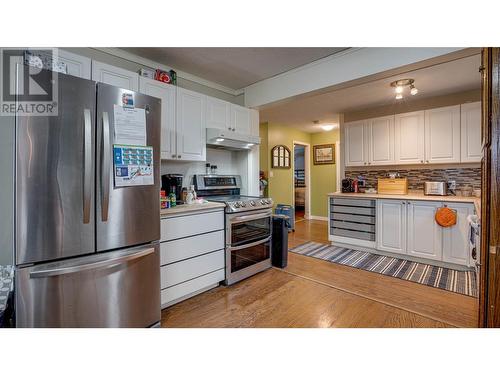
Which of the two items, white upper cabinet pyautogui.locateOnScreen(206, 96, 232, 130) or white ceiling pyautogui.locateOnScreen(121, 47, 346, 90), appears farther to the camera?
white upper cabinet pyautogui.locateOnScreen(206, 96, 232, 130)

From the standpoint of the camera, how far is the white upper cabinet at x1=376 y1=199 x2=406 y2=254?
322 centimetres

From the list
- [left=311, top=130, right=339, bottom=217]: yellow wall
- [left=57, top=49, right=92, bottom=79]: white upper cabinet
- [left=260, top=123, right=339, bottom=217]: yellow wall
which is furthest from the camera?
[left=311, top=130, right=339, bottom=217]: yellow wall

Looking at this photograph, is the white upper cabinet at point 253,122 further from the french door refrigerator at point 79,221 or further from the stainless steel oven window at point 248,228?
the french door refrigerator at point 79,221

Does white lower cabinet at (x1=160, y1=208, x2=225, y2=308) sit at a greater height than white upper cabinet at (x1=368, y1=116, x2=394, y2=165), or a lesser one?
lesser

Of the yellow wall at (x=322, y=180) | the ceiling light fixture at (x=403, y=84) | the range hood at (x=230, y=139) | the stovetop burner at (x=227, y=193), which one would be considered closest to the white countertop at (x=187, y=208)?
the stovetop burner at (x=227, y=193)

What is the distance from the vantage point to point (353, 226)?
12.0ft

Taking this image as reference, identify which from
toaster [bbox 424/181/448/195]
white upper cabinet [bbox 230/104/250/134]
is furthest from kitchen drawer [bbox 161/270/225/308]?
toaster [bbox 424/181/448/195]

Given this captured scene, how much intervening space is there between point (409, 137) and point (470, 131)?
0.67 metres

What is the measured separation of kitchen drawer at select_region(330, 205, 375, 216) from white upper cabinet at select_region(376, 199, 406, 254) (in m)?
0.10

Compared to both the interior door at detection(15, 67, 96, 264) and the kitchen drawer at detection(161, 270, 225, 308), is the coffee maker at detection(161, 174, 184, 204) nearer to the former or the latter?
the kitchen drawer at detection(161, 270, 225, 308)

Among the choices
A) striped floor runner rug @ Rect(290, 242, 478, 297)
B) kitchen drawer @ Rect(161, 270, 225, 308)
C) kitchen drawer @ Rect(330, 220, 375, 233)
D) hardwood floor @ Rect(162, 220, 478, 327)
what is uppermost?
kitchen drawer @ Rect(330, 220, 375, 233)

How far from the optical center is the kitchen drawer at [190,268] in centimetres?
203
